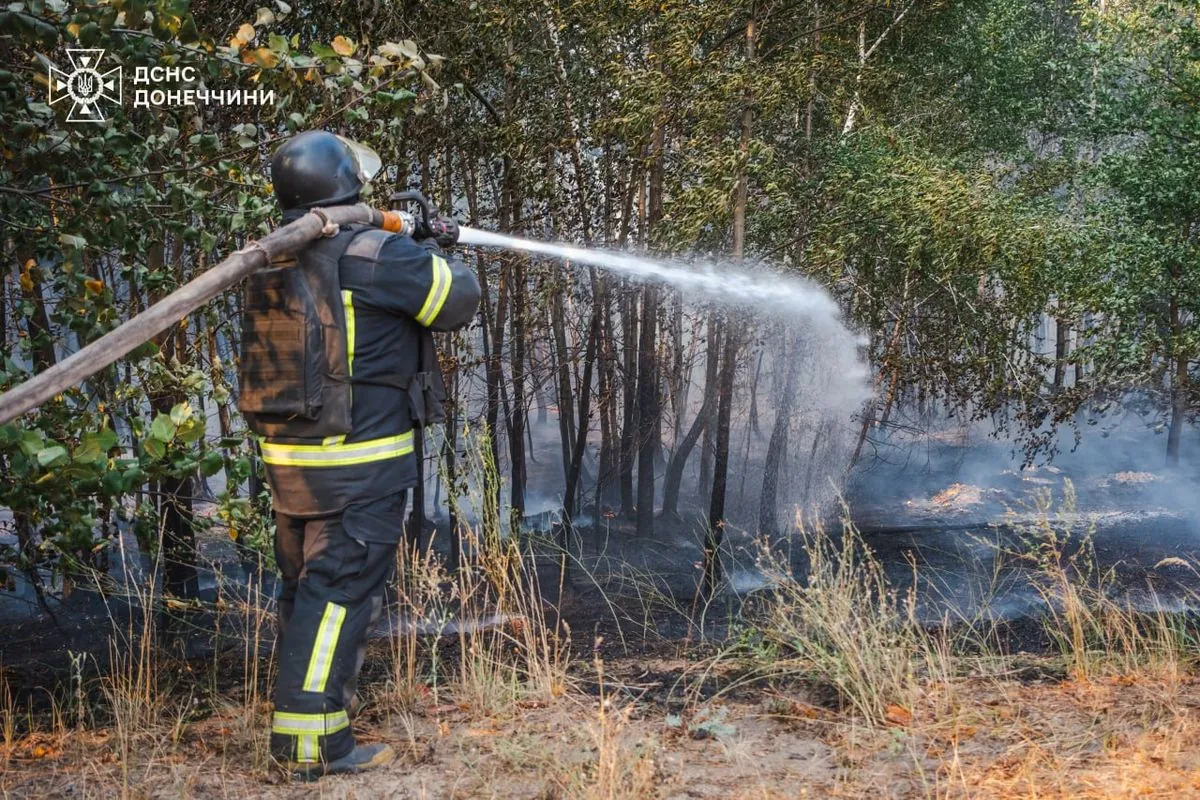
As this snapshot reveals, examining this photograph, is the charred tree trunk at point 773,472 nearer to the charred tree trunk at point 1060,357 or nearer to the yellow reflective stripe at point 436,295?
the charred tree trunk at point 1060,357

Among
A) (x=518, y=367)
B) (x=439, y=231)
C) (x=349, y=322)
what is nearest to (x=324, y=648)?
(x=349, y=322)

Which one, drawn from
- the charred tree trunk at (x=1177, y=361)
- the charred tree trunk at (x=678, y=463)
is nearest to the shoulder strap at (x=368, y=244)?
the charred tree trunk at (x=678, y=463)

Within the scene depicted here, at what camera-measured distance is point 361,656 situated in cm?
357

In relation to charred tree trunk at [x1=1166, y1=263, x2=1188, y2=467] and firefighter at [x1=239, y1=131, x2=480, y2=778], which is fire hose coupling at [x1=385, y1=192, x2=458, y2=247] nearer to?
firefighter at [x1=239, y1=131, x2=480, y2=778]

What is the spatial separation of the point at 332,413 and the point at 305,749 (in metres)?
1.04

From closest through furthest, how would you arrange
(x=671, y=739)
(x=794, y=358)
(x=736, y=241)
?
(x=671, y=739) → (x=736, y=241) → (x=794, y=358)

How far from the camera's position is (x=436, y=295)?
3.48 metres

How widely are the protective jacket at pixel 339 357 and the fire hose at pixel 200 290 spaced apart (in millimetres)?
80

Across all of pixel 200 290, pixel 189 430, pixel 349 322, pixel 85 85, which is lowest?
pixel 189 430

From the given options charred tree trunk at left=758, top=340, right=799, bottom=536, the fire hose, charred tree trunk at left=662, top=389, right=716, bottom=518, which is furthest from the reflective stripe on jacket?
charred tree trunk at left=662, top=389, right=716, bottom=518

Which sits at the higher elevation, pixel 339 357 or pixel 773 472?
pixel 339 357

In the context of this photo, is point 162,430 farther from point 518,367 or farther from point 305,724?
point 518,367

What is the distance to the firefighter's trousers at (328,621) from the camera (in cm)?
339

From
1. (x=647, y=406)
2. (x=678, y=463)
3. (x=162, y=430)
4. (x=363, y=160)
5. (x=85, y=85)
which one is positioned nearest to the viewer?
(x=162, y=430)
